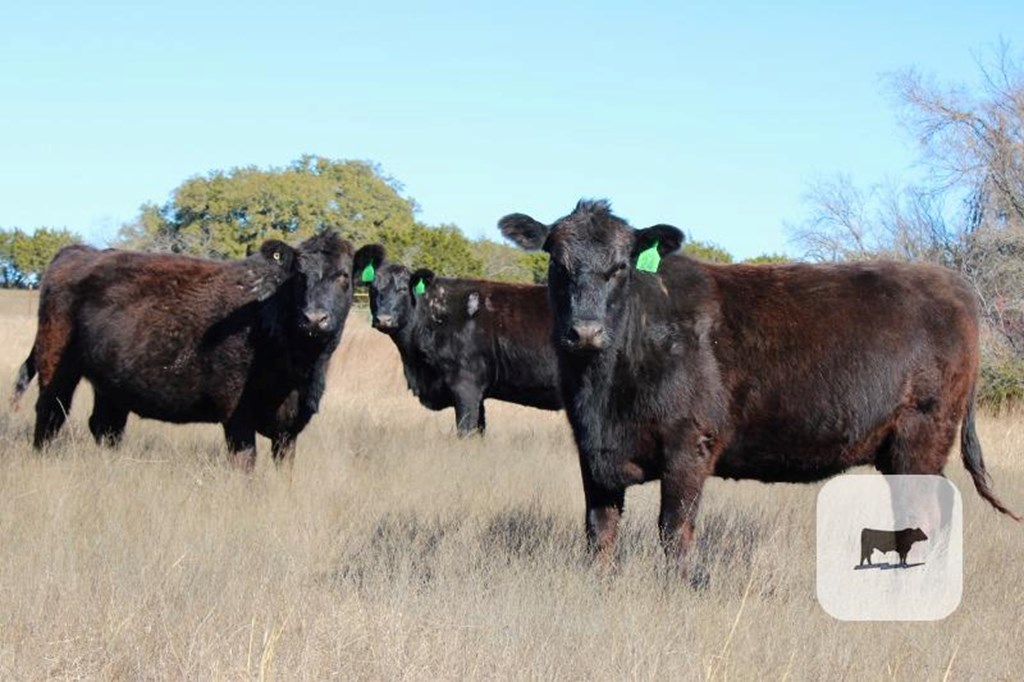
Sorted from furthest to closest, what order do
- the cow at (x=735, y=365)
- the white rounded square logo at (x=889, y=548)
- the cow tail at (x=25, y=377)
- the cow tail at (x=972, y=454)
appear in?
the cow tail at (x=25, y=377), the cow tail at (x=972, y=454), the cow at (x=735, y=365), the white rounded square logo at (x=889, y=548)

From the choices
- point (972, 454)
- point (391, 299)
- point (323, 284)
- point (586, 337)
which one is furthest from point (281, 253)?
point (972, 454)

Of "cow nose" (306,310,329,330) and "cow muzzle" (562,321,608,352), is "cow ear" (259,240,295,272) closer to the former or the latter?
"cow nose" (306,310,329,330)

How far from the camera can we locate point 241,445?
9117 mm

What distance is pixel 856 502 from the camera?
6.97 metres

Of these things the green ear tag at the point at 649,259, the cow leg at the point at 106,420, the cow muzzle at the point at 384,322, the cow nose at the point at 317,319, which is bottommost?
the cow leg at the point at 106,420

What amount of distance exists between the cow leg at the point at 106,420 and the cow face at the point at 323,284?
2.42m

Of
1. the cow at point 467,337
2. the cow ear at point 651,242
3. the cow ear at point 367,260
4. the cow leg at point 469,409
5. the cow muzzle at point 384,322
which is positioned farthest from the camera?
the cow muzzle at point 384,322

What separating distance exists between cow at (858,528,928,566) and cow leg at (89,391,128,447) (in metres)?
6.81

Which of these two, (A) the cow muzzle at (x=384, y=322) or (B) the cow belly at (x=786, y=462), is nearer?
Answer: (B) the cow belly at (x=786, y=462)

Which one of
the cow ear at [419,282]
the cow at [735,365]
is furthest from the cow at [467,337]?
the cow at [735,365]

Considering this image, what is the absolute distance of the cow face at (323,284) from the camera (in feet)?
29.7

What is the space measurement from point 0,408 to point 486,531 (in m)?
8.73

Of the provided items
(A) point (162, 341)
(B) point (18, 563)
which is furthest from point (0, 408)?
(B) point (18, 563)

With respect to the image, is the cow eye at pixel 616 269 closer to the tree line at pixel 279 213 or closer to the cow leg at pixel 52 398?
the cow leg at pixel 52 398
